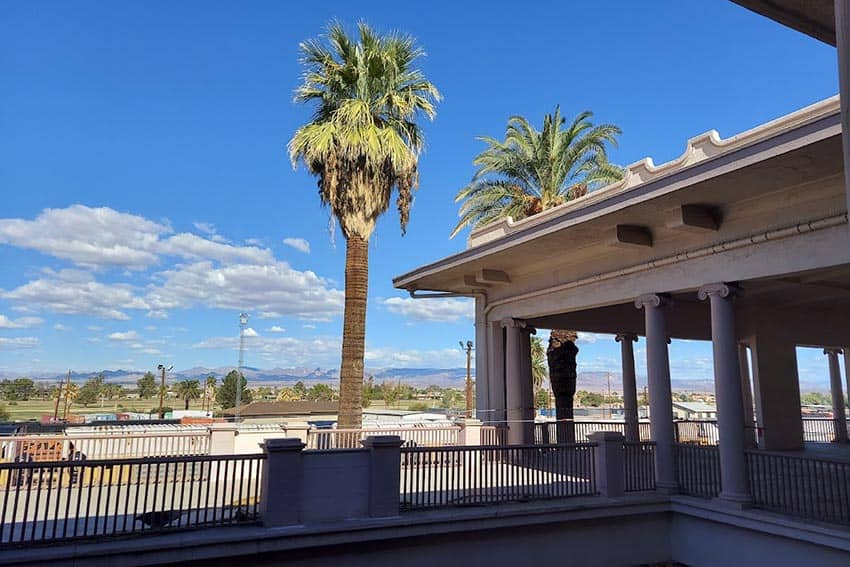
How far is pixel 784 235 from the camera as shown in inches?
344

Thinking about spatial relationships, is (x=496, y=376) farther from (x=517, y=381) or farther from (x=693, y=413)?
(x=693, y=413)

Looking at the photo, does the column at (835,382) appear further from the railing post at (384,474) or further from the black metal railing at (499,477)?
the railing post at (384,474)

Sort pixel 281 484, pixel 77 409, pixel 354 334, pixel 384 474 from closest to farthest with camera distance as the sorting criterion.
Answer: pixel 281 484 < pixel 384 474 < pixel 354 334 < pixel 77 409

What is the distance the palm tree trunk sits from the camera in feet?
53.2

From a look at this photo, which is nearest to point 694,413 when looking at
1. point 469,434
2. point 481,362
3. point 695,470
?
point 481,362

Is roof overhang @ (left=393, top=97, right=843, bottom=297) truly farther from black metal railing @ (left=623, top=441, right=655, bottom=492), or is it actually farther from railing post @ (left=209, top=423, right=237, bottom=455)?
railing post @ (left=209, top=423, right=237, bottom=455)

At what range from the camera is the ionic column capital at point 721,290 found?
9.57 meters

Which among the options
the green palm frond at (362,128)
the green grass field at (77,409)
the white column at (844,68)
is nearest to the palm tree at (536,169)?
the green palm frond at (362,128)

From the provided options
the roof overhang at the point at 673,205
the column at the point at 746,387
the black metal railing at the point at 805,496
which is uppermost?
the roof overhang at the point at 673,205

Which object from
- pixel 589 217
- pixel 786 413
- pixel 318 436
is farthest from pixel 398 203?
pixel 786 413

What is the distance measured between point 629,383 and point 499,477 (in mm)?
9925

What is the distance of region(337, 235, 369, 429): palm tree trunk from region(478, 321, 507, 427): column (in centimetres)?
357

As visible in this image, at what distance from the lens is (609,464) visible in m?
9.70

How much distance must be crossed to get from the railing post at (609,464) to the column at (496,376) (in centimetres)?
619
